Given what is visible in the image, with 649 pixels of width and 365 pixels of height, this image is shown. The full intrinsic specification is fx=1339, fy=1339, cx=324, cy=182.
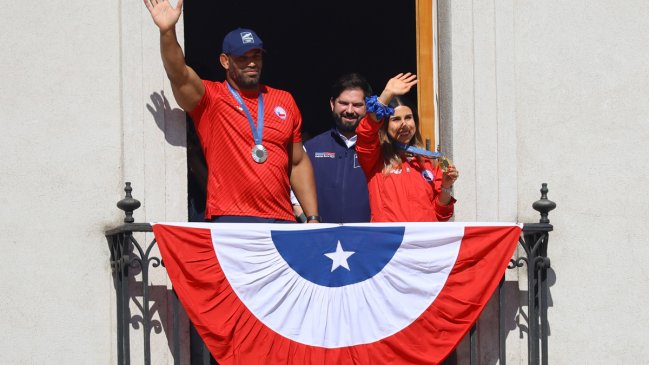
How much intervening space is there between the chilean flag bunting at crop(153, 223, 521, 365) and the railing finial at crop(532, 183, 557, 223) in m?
0.23

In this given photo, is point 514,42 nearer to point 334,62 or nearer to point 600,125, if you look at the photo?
point 600,125

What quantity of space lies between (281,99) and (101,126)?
1061 mm

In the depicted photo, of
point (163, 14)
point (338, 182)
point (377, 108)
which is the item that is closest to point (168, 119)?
point (163, 14)

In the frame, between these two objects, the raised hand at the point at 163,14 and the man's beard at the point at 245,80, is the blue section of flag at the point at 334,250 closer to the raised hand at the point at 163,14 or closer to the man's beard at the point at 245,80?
the man's beard at the point at 245,80

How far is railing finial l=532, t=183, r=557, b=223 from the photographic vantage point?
7.61 metres

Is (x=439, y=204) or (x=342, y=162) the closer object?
(x=439, y=204)

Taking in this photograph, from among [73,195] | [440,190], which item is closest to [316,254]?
[440,190]

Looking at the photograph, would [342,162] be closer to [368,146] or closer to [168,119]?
[368,146]

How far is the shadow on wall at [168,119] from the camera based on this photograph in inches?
307

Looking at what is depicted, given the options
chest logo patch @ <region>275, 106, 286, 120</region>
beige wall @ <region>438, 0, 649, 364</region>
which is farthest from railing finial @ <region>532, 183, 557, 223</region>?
chest logo patch @ <region>275, 106, 286, 120</region>

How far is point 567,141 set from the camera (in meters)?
8.21

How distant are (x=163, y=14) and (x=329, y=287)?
175 centimetres

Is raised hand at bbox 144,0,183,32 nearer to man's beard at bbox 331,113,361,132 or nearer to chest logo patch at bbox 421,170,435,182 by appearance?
man's beard at bbox 331,113,361,132

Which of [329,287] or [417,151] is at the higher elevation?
[417,151]
